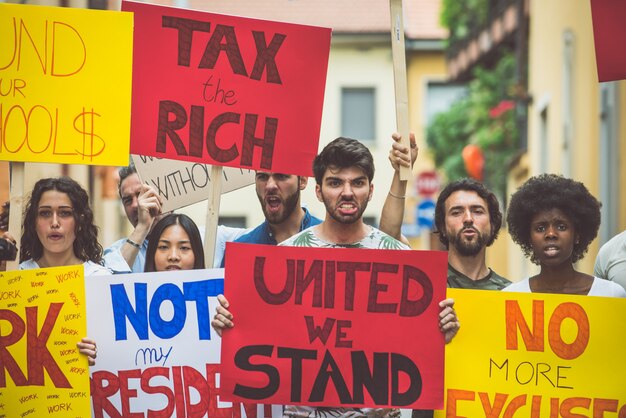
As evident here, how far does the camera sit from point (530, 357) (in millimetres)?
5359

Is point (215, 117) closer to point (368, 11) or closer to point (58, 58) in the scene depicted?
point (58, 58)

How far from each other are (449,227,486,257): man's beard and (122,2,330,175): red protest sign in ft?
2.59

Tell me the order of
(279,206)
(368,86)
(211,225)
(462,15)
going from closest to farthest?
1. (211,225)
2. (279,206)
3. (462,15)
4. (368,86)

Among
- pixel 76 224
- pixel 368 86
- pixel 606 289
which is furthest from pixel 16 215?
pixel 368 86

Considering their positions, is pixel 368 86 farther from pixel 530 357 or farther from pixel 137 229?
pixel 530 357

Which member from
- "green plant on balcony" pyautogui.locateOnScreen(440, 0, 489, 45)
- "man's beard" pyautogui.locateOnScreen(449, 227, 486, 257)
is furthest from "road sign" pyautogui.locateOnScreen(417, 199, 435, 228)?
"man's beard" pyautogui.locateOnScreen(449, 227, 486, 257)

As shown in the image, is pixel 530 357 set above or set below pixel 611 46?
below

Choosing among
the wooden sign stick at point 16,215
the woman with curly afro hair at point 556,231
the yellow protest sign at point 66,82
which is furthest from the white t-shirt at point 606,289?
the wooden sign stick at point 16,215

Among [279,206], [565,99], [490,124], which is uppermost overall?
[490,124]

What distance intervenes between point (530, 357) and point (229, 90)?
1.80 meters

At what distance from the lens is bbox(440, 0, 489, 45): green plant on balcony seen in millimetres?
24781

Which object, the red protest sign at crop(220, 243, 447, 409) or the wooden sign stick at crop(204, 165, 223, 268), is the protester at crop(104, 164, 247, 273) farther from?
the red protest sign at crop(220, 243, 447, 409)

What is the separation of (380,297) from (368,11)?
26520mm

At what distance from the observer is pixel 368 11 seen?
31.3 meters
